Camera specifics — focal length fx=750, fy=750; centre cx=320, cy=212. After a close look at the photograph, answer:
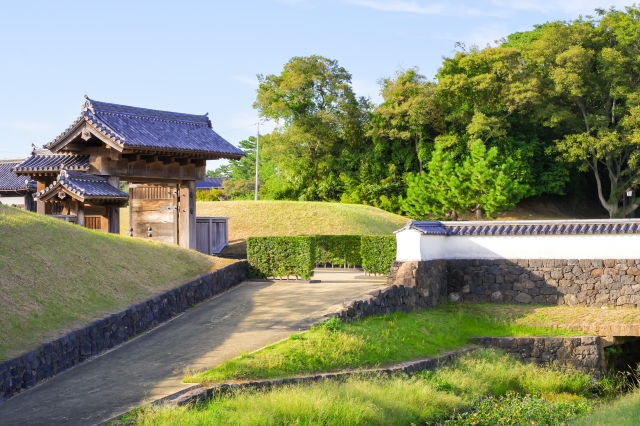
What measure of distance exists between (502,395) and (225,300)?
7.62m

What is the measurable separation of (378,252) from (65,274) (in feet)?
32.3

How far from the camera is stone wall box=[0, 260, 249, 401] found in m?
12.5

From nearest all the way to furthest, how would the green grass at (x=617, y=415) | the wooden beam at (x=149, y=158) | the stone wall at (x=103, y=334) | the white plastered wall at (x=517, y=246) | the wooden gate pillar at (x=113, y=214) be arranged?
1. the green grass at (x=617, y=415)
2. the stone wall at (x=103, y=334)
3. the white plastered wall at (x=517, y=246)
4. the wooden gate pillar at (x=113, y=214)
5. the wooden beam at (x=149, y=158)

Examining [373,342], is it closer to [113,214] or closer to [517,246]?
[517,246]

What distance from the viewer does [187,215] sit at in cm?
2583

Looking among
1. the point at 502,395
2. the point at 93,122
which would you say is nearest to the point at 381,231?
the point at 93,122

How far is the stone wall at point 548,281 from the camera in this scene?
1898 centimetres

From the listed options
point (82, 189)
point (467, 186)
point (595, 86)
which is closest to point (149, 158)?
point (82, 189)

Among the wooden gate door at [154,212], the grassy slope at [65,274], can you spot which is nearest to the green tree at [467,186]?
the wooden gate door at [154,212]

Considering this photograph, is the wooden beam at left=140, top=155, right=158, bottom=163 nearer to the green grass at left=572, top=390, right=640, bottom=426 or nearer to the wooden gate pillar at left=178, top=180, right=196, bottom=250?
the wooden gate pillar at left=178, top=180, right=196, bottom=250

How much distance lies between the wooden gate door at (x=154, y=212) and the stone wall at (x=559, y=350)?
12994 millimetres

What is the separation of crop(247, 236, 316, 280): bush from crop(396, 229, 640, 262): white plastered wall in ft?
10.4

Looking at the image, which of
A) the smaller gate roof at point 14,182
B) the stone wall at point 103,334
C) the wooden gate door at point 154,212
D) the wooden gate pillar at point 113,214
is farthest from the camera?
the smaller gate roof at point 14,182

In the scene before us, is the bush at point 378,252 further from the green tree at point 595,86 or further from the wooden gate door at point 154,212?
the green tree at point 595,86
